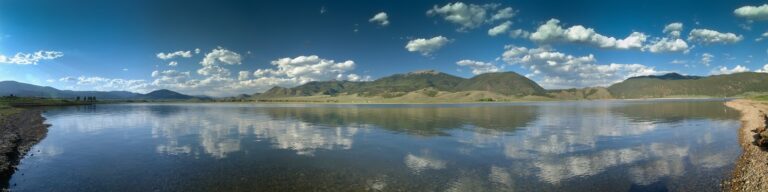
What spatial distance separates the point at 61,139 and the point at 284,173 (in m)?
43.9

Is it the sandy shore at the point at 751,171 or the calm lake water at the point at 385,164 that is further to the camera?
the calm lake water at the point at 385,164

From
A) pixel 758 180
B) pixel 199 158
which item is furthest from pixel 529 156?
pixel 199 158

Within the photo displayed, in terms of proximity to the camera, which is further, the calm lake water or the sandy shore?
the calm lake water

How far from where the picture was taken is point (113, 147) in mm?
46406

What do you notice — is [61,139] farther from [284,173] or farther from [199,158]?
[284,173]

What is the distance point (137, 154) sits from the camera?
40.7 meters

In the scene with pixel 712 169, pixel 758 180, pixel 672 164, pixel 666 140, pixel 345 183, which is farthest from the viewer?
pixel 666 140

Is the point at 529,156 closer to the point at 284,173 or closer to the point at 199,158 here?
the point at 284,173

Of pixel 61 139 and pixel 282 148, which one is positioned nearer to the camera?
pixel 282 148

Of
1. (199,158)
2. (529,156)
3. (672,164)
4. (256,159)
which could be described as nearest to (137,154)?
(199,158)

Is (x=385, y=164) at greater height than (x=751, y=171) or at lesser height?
lesser

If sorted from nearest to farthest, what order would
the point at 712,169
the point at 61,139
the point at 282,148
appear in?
the point at 712,169 → the point at 282,148 → the point at 61,139

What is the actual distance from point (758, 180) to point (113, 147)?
194 feet

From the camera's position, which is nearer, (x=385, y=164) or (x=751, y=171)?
(x=751, y=171)
